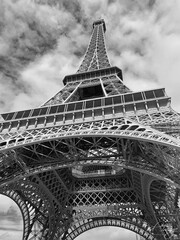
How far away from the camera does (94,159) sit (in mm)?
17281

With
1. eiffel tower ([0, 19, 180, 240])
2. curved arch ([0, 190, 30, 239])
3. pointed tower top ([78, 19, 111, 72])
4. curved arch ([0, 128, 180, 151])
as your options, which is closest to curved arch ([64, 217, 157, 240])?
eiffel tower ([0, 19, 180, 240])

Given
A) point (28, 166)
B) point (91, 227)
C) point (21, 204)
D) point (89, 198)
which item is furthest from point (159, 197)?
point (21, 204)

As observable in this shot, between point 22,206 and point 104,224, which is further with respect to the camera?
point 104,224

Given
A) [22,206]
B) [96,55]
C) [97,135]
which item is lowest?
[97,135]

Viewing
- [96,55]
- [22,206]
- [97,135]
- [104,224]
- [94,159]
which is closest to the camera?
[97,135]

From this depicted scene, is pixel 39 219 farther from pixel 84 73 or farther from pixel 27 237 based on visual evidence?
pixel 84 73

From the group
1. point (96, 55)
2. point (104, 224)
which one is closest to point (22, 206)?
point (104, 224)

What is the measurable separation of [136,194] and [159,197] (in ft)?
10.7

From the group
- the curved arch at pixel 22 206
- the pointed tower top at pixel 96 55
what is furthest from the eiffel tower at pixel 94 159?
the pointed tower top at pixel 96 55

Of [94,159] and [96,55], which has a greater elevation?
[96,55]

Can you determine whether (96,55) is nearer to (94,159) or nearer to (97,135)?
(94,159)

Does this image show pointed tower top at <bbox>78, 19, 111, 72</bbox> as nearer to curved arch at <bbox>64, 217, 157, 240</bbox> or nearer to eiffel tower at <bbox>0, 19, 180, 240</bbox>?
eiffel tower at <bbox>0, 19, 180, 240</bbox>

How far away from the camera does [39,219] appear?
27500 mm

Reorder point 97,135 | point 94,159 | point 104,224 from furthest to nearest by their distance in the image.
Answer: point 104,224 → point 94,159 → point 97,135
